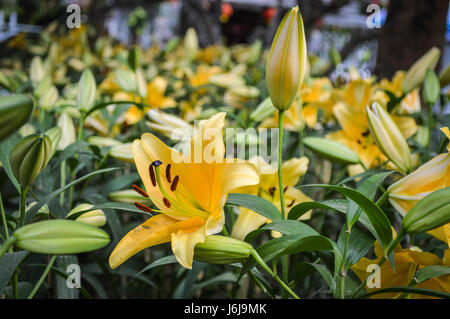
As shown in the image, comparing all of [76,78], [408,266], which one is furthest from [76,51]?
[408,266]

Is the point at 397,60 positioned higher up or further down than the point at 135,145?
higher up

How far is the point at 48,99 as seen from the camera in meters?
0.94

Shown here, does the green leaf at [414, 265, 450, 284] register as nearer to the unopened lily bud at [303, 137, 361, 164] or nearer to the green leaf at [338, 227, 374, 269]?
the green leaf at [338, 227, 374, 269]

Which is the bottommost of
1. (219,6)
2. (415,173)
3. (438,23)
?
(415,173)

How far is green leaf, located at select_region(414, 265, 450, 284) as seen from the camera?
1.39 ft

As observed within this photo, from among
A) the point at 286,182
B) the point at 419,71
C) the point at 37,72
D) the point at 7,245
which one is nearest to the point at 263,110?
the point at 286,182

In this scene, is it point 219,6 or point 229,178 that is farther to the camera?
point 219,6

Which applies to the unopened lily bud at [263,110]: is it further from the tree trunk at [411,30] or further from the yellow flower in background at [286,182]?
the tree trunk at [411,30]

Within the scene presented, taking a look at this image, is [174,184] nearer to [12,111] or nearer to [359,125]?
[12,111]

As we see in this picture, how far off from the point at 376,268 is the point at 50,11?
342 centimetres

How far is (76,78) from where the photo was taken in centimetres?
185

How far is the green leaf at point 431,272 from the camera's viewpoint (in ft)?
1.39
